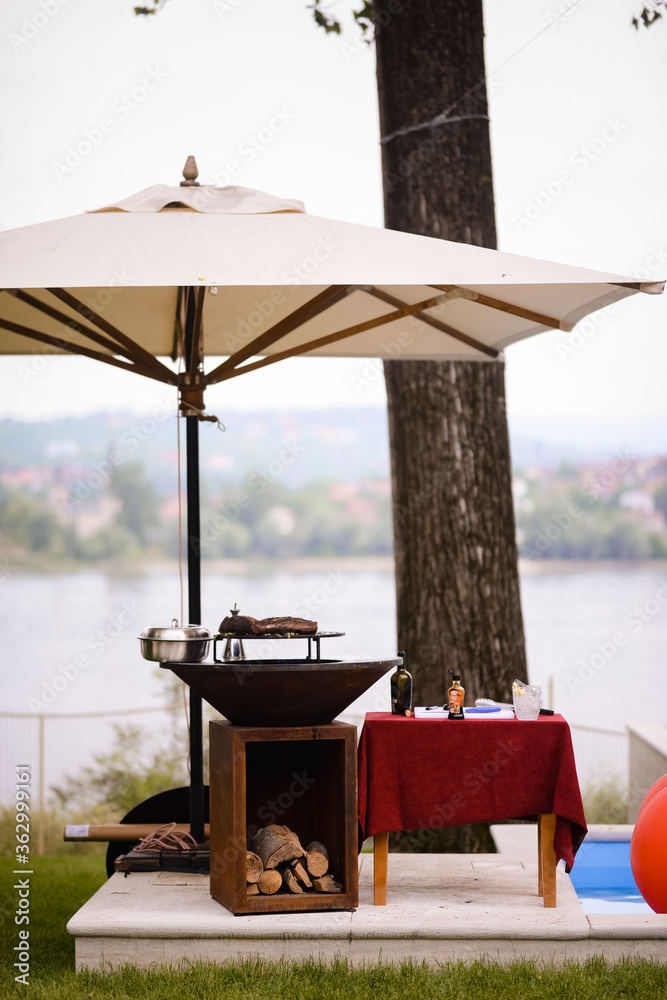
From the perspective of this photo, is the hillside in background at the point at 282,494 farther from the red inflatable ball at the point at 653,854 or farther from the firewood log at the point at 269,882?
the red inflatable ball at the point at 653,854

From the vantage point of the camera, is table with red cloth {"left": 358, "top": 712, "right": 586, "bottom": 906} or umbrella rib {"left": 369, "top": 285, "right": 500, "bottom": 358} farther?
umbrella rib {"left": 369, "top": 285, "right": 500, "bottom": 358}

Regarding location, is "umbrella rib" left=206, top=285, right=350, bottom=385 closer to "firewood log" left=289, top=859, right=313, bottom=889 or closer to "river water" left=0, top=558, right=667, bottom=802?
"firewood log" left=289, top=859, right=313, bottom=889

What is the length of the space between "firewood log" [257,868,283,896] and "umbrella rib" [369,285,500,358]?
7.57ft

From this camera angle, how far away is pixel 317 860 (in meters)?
3.46

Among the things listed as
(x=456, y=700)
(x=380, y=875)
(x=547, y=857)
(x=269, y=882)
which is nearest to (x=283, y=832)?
(x=269, y=882)

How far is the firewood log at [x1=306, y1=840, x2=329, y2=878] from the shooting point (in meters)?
3.44

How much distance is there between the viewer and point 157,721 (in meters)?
7.78

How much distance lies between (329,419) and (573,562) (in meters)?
6.16

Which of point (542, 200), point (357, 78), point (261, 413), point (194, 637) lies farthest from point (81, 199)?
point (194, 637)

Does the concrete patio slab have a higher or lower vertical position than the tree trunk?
lower

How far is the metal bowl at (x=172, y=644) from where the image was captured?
3439mm

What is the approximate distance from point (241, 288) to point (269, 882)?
2.38m

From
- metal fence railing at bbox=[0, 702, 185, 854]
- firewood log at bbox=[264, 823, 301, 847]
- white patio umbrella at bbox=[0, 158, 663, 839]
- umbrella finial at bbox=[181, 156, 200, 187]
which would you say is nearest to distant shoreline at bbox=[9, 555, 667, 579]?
metal fence railing at bbox=[0, 702, 185, 854]

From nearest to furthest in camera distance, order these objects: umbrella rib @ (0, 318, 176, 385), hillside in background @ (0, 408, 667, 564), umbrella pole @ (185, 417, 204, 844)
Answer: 1. umbrella pole @ (185, 417, 204, 844)
2. umbrella rib @ (0, 318, 176, 385)
3. hillside in background @ (0, 408, 667, 564)
